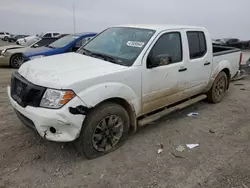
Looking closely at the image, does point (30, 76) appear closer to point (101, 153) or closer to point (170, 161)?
point (101, 153)

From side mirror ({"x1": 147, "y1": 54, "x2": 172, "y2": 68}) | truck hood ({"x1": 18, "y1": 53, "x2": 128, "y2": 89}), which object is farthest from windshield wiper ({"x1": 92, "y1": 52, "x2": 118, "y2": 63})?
side mirror ({"x1": 147, "y1": 54, "x2": 172, "y2": 68})

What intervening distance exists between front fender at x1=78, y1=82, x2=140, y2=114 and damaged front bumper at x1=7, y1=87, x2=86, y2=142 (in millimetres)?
104

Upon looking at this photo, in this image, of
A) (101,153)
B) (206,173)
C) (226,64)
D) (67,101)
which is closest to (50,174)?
(101,153)

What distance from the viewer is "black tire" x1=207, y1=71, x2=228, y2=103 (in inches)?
209

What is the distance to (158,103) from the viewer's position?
12.8 ft

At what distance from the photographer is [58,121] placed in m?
2.69

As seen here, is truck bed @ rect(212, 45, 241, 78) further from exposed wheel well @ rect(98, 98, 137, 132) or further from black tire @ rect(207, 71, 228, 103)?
exposed wheel well @ rect(98, 98, 137, 132)

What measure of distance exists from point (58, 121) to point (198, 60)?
9.85ft

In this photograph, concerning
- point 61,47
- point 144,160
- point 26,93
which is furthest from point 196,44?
point 61,47

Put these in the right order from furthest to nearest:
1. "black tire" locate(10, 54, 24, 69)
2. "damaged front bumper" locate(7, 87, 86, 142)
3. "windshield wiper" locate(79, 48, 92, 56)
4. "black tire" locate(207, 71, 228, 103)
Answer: "black tire" locate(10, 54, 24, 69), "black tire" locate(207, 71, 228, 103), "windshield wiper" locate(79, 48, 92, 56), "damaged front bumper" locate(7, 87, 86, 142)

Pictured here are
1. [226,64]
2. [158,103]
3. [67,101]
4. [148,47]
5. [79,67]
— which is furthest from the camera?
[226,64]

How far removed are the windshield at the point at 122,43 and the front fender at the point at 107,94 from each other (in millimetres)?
419

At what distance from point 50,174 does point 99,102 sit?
1.08 metres

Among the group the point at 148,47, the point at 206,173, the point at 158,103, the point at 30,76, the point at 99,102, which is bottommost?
the point at 206,173
